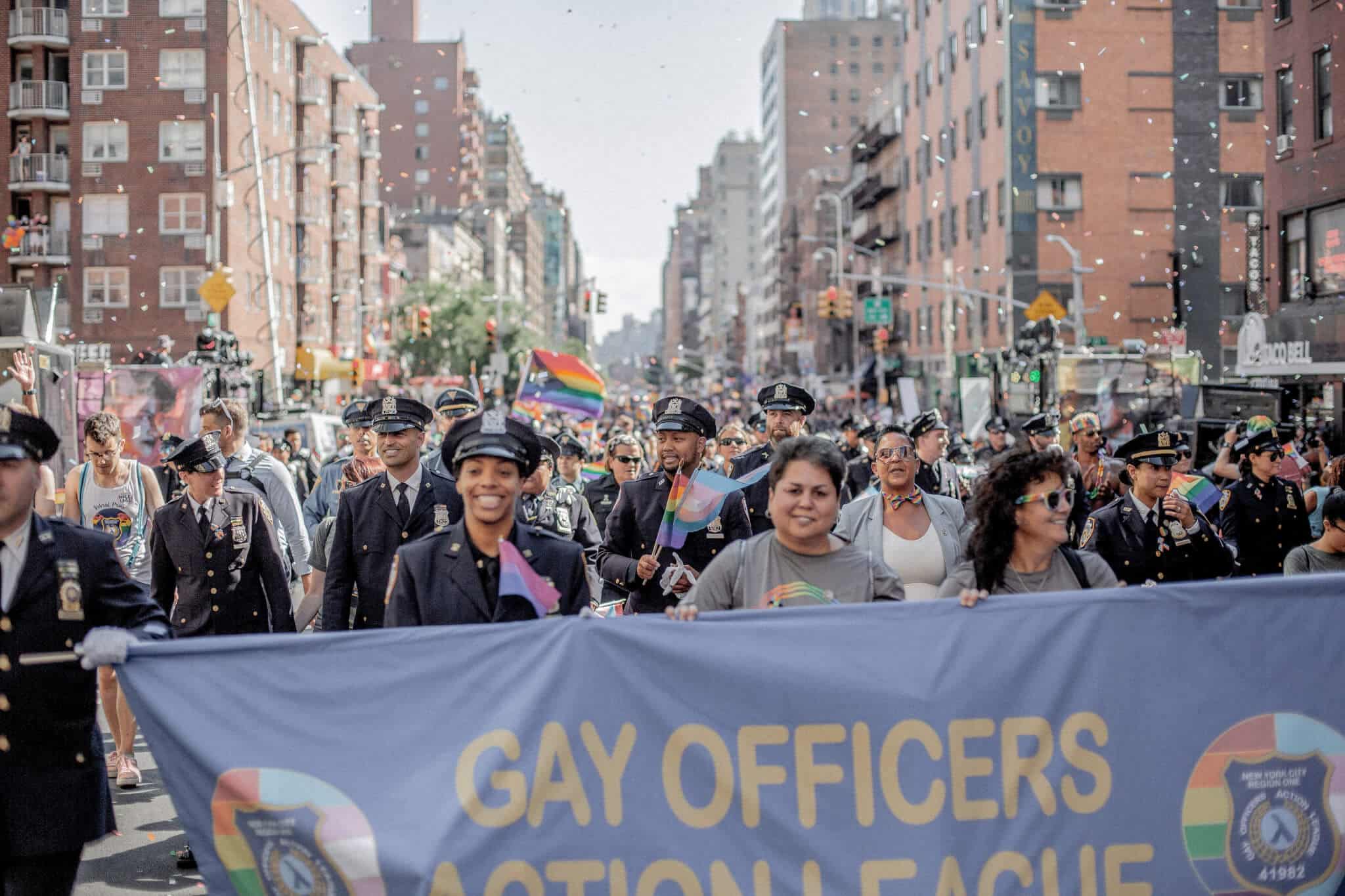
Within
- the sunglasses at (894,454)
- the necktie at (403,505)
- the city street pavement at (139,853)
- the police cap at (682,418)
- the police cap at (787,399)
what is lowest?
the city street pavement at (139,853)

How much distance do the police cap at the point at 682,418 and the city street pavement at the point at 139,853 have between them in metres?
2.94

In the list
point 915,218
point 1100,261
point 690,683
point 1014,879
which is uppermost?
point 915,218

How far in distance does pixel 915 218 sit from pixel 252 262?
28814 millimetres

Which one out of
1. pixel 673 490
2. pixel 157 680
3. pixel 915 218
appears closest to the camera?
pixel 157 680

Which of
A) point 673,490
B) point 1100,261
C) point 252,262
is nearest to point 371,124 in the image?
point 252,262

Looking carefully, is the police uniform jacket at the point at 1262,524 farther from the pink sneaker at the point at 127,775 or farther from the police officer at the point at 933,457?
the pink sneaker at the point at 127,775

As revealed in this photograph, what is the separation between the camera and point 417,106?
131 metres

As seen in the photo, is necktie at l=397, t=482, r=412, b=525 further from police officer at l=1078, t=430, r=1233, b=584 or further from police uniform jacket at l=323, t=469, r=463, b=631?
police officer at l=1078, t=430, r=1233, b=584

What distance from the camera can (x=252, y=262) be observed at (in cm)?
5412

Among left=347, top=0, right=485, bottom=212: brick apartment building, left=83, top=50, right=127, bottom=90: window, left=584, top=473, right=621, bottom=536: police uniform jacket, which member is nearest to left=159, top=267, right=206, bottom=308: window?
left=83, top=50, right=127, bottom=90: window

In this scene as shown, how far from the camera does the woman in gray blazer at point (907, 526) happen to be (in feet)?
22.1

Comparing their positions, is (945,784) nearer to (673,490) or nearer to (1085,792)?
(1085,792)

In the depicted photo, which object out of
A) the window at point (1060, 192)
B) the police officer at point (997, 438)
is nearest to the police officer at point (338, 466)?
the police officer at point (997, 438)

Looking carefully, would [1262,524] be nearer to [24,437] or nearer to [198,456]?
[198,456]
